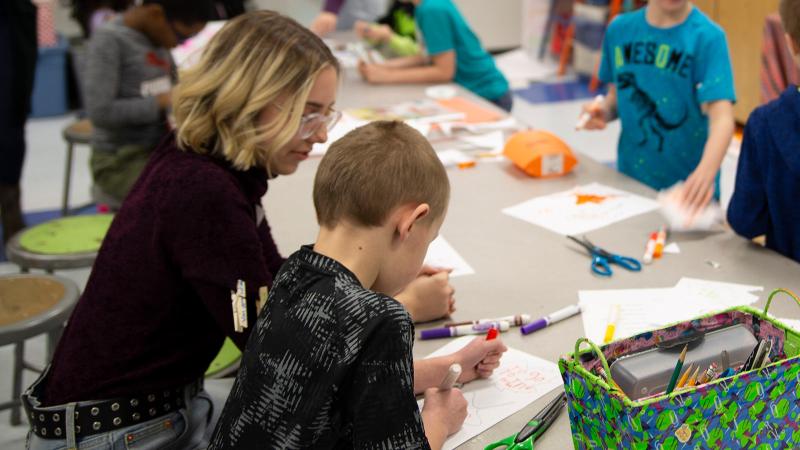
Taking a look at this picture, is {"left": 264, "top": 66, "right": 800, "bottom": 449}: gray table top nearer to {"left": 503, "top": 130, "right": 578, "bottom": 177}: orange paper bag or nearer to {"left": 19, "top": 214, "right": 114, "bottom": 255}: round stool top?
{"left": 503, "top": 130, "right": 578, "bottom": 177}: orange paper bag

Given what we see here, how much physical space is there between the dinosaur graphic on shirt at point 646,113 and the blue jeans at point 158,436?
61.0 inches

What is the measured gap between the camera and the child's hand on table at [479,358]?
129cm

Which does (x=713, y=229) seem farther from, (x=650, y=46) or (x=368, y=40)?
(x=368, y=40)

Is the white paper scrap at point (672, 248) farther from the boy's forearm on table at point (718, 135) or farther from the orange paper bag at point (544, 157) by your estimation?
the orange paper bag at point (544, 157)

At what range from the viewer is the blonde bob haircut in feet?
4.58

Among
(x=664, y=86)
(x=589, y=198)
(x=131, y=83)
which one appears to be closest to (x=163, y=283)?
(x=589, y=198)

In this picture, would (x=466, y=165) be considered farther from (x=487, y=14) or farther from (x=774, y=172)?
(x=487, y=14)

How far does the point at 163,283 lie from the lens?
1.33m

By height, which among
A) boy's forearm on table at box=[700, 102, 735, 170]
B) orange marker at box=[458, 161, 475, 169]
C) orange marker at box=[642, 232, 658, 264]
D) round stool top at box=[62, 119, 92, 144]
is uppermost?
boy's forearm on table at box=[700, 102, 735, 170]

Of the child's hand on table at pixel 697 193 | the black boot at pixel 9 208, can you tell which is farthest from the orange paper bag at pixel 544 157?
the black boot at pixel 9 208

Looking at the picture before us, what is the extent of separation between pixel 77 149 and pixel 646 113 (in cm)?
396

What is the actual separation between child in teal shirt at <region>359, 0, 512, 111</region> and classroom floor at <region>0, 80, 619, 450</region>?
231 millimetres

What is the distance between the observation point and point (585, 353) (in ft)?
3.44

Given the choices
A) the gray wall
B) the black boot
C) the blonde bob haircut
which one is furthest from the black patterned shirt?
the gray wall
